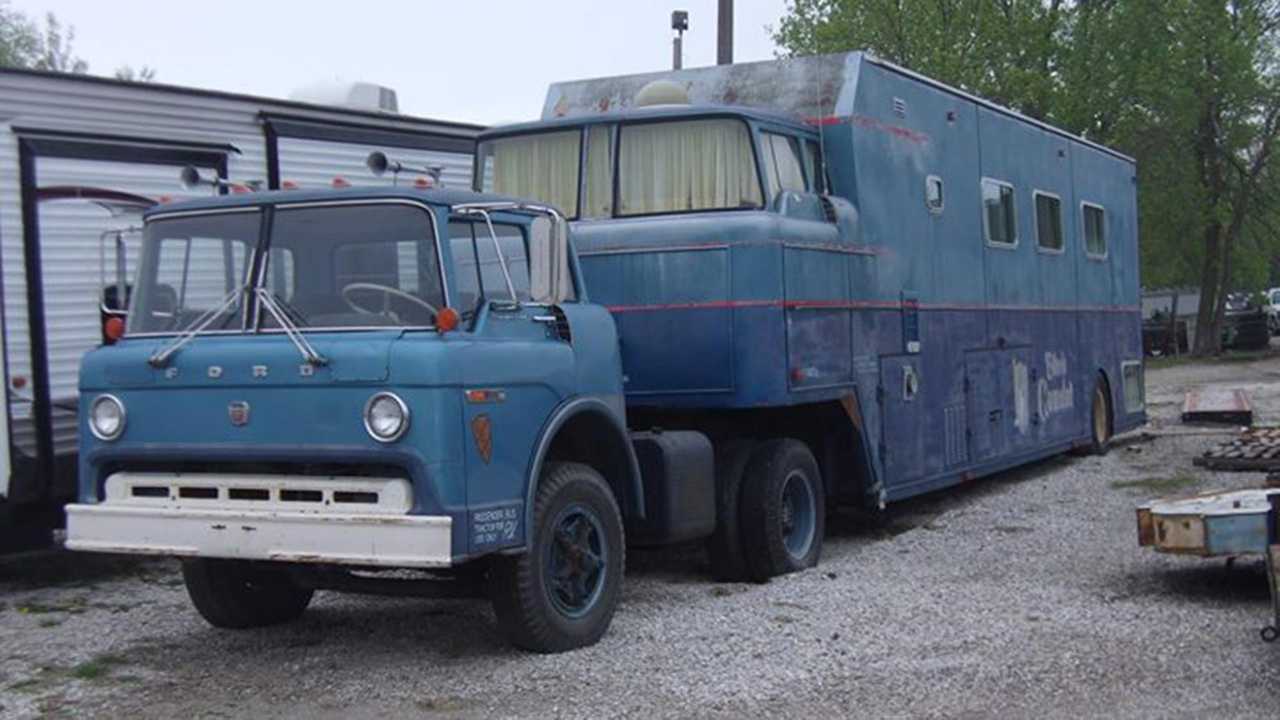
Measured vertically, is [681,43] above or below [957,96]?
above

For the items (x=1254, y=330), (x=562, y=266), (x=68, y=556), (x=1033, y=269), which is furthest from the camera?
(x=1254, y=330)

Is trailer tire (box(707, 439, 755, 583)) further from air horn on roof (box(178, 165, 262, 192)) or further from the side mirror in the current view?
air horn on roof (box(178, 165, 262, 192))

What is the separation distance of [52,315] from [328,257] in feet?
10.7

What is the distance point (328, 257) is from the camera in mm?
7277

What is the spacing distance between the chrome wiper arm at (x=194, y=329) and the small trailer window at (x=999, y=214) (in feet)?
25.2

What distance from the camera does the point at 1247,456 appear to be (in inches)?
460

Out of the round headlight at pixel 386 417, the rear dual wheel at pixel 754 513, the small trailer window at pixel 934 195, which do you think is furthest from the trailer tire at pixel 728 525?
the round headlight at pixel 386 417

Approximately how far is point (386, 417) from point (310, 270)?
3.32 ft

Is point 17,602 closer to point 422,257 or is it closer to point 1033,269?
point 422,257

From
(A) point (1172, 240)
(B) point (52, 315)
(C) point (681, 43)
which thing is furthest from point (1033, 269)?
(A) point (1172, 240)

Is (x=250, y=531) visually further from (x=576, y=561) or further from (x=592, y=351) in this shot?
(x=592, y=351)

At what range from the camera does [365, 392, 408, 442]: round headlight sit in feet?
22.0

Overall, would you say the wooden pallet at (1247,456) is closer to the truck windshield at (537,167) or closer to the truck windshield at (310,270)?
the truck windshield at (537,167)

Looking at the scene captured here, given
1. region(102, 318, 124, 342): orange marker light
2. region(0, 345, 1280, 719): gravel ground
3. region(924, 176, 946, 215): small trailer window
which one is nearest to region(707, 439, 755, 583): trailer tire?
region(0, 345, 1280, 719): gravel ground
